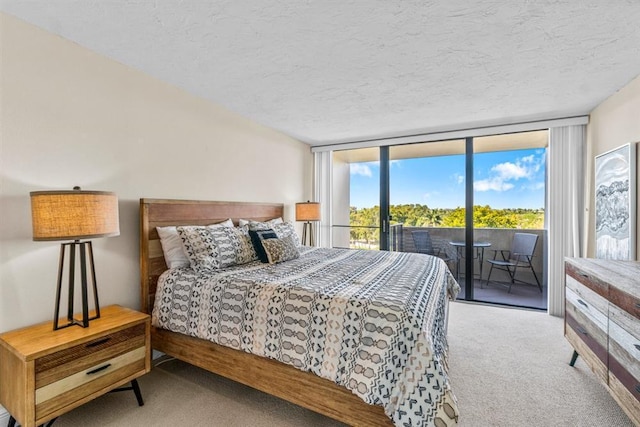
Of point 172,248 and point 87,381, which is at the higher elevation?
point 172,248

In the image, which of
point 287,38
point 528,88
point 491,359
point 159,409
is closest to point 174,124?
point 287,38

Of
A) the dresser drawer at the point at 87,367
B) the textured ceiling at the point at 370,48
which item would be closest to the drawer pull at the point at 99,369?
the dresser drawer at the point at 87,367

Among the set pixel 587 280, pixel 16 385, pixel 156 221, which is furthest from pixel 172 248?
pixel 587 280

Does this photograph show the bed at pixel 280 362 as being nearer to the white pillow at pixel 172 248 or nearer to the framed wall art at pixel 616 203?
the white pillow at pixel 172 248

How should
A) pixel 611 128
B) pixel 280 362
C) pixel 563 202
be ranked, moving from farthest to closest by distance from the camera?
pixel 563 202
pixel 611 128
pixel 280 362

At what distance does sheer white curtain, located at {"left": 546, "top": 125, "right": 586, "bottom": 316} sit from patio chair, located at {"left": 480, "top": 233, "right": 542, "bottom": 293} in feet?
1.61

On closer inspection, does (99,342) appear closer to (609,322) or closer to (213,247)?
(213,247)

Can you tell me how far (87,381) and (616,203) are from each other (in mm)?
4420

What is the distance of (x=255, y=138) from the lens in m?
3.81

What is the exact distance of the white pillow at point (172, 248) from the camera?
97.7 inches

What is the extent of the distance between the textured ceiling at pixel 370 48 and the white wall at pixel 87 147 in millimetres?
182

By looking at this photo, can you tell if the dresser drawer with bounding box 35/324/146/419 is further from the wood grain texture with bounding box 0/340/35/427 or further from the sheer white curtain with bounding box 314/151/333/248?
the sheer white curtain with bounding box 314/151/333/248

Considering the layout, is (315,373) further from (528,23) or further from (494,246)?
(494,246)

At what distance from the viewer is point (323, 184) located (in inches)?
201
